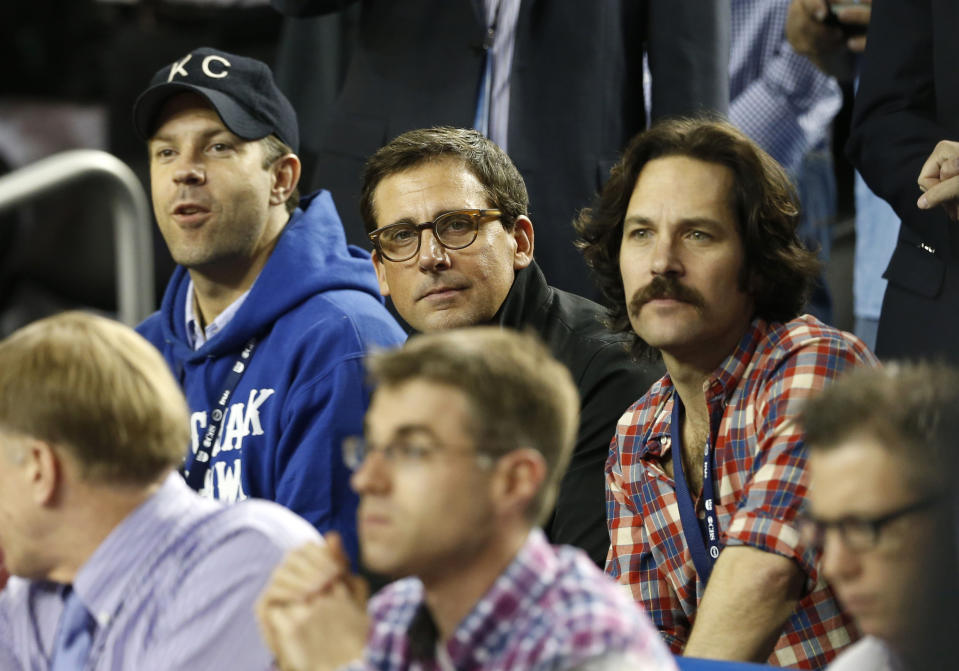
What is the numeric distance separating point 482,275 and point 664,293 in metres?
0.49

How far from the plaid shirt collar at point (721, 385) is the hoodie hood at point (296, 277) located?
32.1 inches

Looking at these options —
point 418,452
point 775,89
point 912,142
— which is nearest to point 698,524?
point 912,142

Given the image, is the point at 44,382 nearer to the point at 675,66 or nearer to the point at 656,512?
the point at 656,512

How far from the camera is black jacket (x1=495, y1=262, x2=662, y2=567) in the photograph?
2.48 meters

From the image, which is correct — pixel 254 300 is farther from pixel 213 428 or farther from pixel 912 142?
pixel 912 142

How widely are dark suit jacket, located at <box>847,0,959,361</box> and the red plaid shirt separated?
14.2 inches

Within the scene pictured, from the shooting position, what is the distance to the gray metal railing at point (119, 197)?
3.79m

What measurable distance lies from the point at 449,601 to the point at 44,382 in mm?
551

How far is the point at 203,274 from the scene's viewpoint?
3041 mm

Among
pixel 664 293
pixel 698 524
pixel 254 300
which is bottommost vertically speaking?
pixel 698 524

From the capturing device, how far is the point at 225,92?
303 cm

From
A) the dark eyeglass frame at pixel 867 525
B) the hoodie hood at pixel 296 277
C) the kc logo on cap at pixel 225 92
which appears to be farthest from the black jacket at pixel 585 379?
the dark eyeglass frame at pixel 867 525

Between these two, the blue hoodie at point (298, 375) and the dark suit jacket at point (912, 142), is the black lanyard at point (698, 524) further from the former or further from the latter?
the blue hoodie at point (298, 375)

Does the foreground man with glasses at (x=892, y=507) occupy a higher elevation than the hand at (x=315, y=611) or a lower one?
higher
